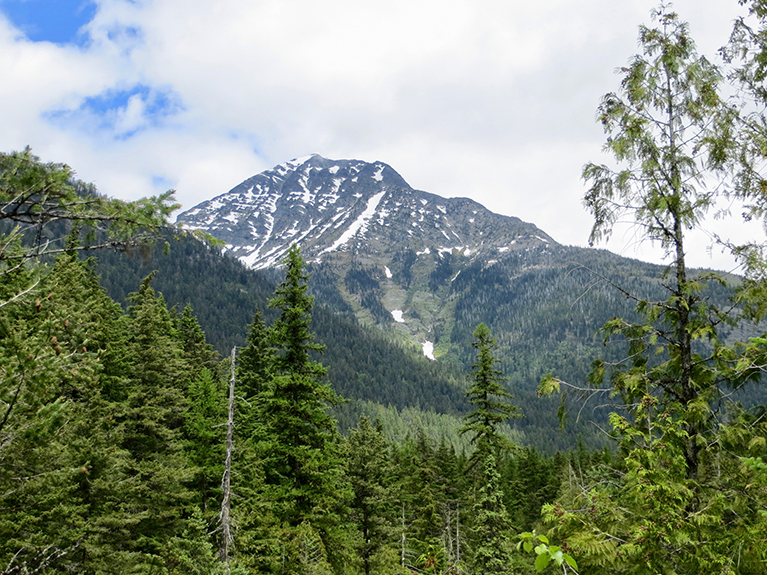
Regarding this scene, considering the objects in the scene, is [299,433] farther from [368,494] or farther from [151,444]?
[368,494]

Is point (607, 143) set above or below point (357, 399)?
above

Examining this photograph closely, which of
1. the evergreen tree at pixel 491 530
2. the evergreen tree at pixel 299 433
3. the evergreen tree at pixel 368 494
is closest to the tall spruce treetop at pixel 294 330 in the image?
the evergreen tree at pixel 299 433

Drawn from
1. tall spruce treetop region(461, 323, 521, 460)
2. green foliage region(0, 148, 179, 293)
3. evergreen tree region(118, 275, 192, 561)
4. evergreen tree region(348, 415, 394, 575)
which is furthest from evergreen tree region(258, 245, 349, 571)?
green foliage region(0, 148, 179, 293)

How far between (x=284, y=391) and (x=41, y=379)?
11.2 metres

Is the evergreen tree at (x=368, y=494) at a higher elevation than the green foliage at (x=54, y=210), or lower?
lower

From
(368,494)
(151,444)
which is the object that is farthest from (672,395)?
(368,494)

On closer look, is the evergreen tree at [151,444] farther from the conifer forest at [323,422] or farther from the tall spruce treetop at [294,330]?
the tall spruce treetop at [294,330]

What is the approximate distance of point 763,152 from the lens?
675 cm

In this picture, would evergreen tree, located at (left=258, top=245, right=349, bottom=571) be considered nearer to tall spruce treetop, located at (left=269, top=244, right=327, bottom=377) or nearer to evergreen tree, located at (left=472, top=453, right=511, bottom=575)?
tall spruce treetop, located at (left=269, top=244, right=327, bottom=377)

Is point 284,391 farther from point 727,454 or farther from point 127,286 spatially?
point 127,286

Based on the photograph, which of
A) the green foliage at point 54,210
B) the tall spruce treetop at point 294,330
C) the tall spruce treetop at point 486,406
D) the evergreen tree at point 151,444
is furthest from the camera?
the tall spruce treetop at point 486,406

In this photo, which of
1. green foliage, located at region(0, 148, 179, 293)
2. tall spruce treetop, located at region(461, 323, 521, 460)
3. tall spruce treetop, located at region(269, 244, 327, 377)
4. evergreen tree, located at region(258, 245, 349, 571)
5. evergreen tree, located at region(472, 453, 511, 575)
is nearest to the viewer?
green foliage, located at region(0, 148, 179, 293)

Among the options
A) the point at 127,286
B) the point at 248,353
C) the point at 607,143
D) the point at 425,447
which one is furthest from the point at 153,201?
the point at 127,286

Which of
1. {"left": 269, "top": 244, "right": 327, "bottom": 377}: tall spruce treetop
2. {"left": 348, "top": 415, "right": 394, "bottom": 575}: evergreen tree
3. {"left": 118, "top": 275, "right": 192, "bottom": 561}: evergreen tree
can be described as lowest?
{"left": 348, "top": 415, "right": 394, "bottom": 575}: evergreen tree
